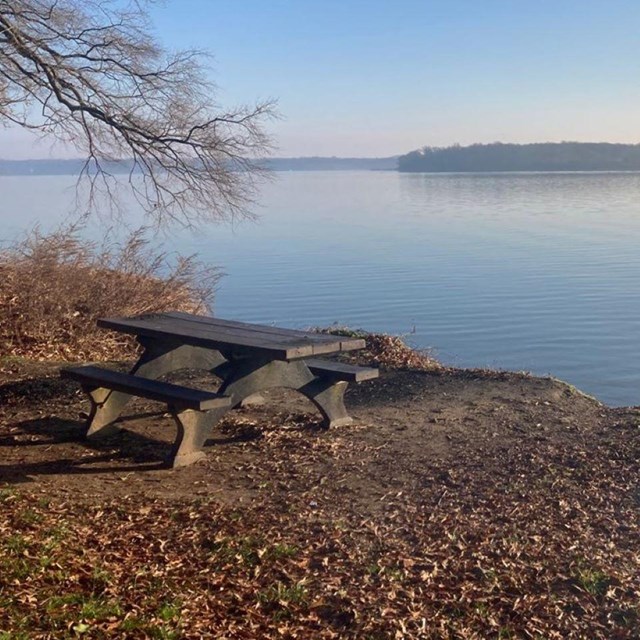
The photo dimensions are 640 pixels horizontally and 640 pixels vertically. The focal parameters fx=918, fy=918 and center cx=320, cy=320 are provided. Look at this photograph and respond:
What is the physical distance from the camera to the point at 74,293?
36.3ft

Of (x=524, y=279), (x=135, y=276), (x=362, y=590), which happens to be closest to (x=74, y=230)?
(x=135, y=276)

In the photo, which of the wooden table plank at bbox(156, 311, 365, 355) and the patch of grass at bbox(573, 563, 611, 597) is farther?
the wooden table plank at bbox(156, 311, 365, 355)

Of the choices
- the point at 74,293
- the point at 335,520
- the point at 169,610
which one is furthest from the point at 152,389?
the point at 74,293

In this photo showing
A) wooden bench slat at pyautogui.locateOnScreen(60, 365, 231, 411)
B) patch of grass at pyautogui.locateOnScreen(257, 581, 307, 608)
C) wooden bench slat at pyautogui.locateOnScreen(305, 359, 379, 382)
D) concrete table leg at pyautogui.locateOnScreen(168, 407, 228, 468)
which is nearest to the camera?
patch of grass at pyautogui.locateOnScreen(257, 581, 307, 608)

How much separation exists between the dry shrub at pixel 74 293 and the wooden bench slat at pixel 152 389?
369 centimetres

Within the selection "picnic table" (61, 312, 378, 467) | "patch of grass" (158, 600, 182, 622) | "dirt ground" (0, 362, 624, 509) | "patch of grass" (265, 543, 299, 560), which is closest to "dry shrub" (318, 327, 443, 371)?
"dirt ground" (0, 362, 624, 509)

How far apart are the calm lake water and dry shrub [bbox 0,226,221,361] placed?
227 cm

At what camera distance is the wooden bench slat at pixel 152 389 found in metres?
5.83

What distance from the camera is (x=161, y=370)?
23.5ft

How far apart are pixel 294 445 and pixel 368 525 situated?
5.36 feet

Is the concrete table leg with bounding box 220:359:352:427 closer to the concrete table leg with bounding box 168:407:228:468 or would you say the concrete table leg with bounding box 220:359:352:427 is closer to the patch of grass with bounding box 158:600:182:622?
the concrete table leg with bounding box 168:407:228:468

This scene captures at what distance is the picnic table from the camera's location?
236 inches

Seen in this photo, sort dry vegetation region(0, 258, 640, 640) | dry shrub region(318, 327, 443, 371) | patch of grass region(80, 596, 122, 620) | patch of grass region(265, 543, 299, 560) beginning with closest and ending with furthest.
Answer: patch of grass region(80, 596, 122, 620), dry vegetation region(0, 258, 640, 640), patch of grass region(265, 543, 299, 560), dry shrub region(318, 327, 443, 371)

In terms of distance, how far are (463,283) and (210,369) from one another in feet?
49.6
